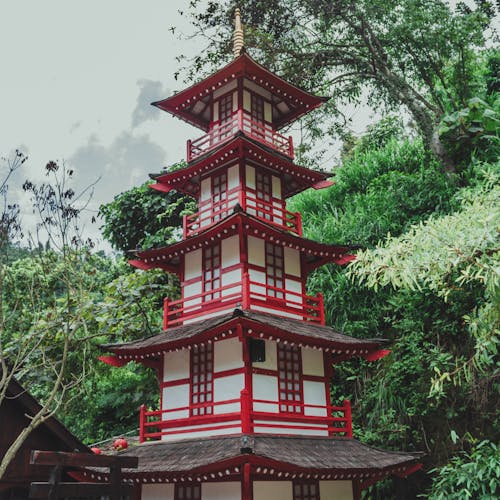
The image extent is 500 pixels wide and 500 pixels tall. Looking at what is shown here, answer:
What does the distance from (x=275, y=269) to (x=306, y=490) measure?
5.39 meters

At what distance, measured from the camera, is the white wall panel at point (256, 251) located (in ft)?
44.3

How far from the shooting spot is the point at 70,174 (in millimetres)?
8562

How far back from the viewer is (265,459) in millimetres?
9398

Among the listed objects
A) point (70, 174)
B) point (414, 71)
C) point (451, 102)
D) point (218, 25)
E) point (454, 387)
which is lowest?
point (454, 387)

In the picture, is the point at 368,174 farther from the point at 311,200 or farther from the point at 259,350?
the point at 259,350

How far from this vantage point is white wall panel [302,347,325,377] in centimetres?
1306

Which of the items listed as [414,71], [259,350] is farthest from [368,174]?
[259,350]

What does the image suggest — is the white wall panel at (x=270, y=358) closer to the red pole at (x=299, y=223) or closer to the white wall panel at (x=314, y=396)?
the white wall panel at (x=314, y=396)

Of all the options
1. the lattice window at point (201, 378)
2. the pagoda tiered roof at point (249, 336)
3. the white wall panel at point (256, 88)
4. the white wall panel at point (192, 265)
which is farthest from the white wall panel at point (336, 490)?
the white wall panel at point (256, 88)

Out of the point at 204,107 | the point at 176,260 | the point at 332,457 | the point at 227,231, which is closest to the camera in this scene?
the point at 332,457

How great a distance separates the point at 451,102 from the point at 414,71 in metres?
3.22

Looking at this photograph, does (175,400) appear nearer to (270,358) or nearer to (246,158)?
(270,358)

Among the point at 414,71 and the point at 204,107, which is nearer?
the point at 204,107

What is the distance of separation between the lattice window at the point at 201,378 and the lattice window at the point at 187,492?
1.57 metres
